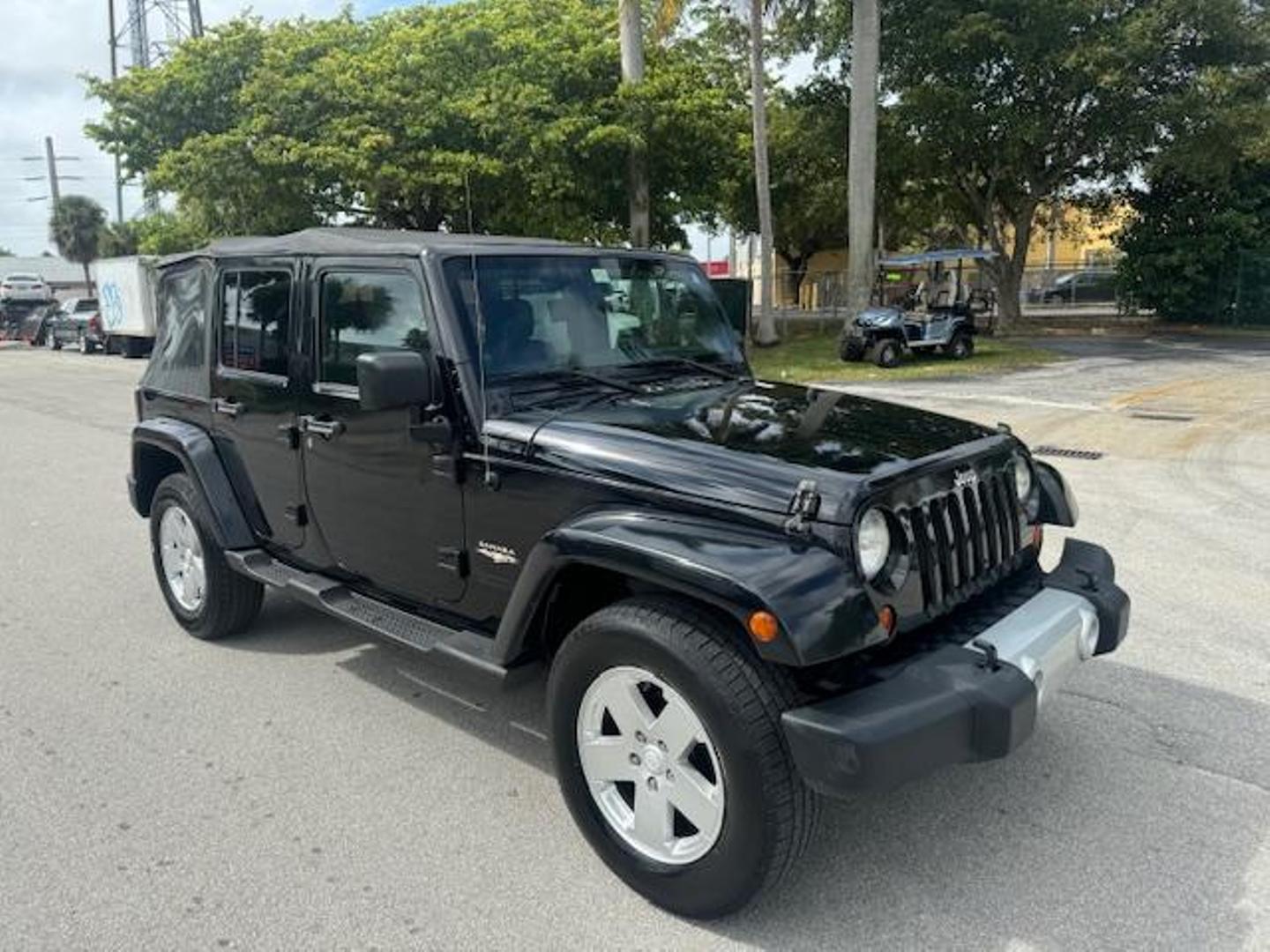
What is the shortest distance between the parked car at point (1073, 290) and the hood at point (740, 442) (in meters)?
39.8

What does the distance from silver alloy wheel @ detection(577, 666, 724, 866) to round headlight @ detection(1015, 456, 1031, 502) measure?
1.61 m

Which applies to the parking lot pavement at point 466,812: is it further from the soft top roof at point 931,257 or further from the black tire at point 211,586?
the soft top roof at point 931,257

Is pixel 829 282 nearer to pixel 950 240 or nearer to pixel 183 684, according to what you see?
pixel 950 240

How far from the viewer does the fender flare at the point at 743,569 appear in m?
2.56

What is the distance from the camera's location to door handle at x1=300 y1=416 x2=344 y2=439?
4.03m

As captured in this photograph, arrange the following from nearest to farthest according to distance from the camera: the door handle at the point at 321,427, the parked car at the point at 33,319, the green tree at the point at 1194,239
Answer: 1. the door handle at the point at 321,427
2. the green tree at the point at 1194,239
3. the parked car at the point at 33,319

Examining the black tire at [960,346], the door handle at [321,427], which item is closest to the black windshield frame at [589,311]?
the door handle at [321,427]

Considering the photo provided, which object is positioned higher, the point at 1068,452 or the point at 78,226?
the point at 78,226

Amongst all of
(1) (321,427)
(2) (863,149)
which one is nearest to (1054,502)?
(1) (321,427)

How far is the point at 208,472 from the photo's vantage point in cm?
478

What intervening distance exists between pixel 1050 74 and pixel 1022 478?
71.5 ft

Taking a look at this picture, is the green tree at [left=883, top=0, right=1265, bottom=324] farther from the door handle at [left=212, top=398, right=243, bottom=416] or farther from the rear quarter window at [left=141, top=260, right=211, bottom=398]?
the door handle at [left=212, top=398, right=243, bottom=416]

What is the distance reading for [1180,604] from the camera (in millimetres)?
5352

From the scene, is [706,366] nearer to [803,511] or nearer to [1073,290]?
[803,511]
